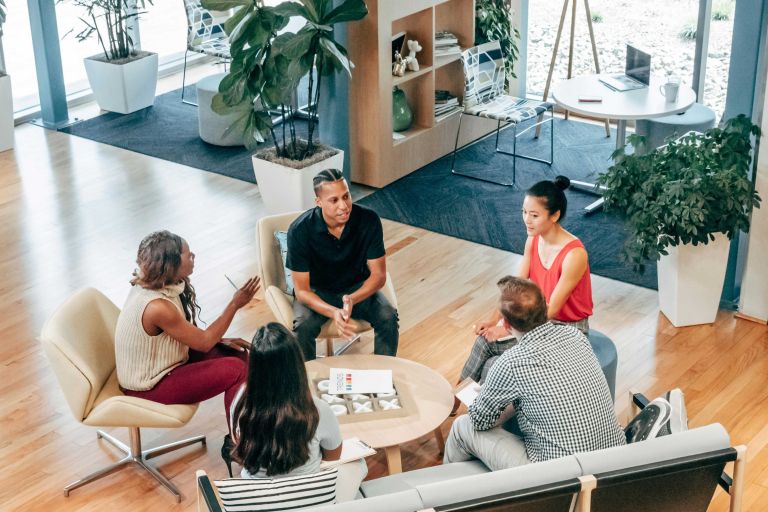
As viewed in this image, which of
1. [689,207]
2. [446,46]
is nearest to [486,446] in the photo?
[689,207]

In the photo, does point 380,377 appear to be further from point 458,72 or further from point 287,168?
point 458,72

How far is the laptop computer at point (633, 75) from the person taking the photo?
302 inches

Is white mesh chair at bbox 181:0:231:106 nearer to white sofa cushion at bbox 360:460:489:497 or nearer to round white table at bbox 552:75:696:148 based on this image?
round white table at bbox 552:75:696:148

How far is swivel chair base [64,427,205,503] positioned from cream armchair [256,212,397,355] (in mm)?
741

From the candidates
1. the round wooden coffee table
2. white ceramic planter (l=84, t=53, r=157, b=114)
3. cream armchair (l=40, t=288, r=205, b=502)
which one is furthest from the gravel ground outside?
cream armchair (l=40, t=288, r=205, b=502)

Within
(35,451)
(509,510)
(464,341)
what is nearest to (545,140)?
(464,341)

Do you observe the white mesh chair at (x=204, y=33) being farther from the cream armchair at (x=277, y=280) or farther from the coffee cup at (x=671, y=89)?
the cream armchair at (x=277, y=280)

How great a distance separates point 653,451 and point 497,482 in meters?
0.56

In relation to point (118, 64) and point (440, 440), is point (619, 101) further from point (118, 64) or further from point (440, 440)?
point (118, 64)

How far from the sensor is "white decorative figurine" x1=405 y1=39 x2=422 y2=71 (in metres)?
8.02

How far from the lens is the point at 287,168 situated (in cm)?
726

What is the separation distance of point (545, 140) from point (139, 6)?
410cm

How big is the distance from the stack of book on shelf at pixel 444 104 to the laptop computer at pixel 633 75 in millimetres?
1322

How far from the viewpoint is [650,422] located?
4.00 meters
